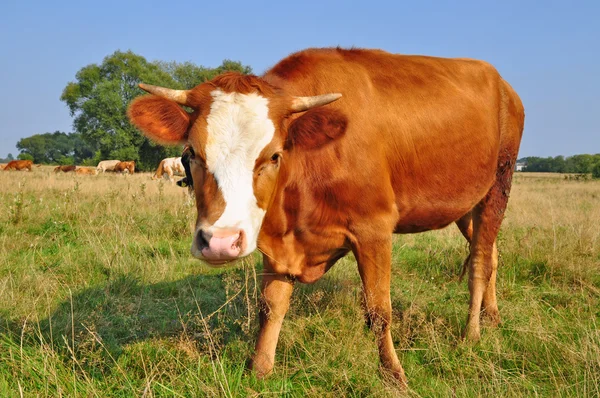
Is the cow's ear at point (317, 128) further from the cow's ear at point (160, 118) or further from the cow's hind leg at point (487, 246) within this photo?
the cow's hind leg at point (487, 246)

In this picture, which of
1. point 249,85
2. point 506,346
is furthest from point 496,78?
point 249,85

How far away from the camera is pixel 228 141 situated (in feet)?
9.23

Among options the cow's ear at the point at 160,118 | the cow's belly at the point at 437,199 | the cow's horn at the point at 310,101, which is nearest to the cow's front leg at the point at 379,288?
the cow's belly at the point at 437,199

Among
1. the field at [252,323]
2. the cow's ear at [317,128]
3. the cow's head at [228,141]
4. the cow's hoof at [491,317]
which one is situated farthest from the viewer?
the cow's hoof at [491,317]

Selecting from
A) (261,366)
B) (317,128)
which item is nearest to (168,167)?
(261,366)

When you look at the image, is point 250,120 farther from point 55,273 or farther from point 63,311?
point 55,273

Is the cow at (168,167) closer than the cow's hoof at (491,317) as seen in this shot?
No

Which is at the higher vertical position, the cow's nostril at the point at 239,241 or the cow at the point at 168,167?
the cow's nostril at the point at 239,241

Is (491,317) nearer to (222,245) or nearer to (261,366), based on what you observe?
(261,366)

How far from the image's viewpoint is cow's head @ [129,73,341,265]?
2561 mm

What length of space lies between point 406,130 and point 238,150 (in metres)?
1.71

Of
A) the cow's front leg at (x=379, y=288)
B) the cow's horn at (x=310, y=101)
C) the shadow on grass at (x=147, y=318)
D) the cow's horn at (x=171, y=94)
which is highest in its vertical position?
the cow's horn at (x=171, y=94)

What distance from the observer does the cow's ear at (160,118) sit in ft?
10.9

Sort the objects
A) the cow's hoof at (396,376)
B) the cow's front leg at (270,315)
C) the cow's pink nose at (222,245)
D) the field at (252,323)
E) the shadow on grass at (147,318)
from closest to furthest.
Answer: the cow's pink nose at (222,245), the field at (252,323), the cow's hoof at (396,376), the shadow on grass at (147,318), the cow's front leg at (270,315)
